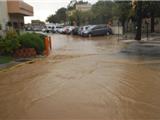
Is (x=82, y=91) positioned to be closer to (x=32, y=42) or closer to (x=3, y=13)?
(x=32, y=42)

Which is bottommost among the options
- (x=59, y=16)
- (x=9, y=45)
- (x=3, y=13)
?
(x=9, y=45)

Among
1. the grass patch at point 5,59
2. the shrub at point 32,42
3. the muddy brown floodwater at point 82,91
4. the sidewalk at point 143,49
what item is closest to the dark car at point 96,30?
the sidewalk at point 143,49

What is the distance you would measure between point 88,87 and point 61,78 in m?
2.15

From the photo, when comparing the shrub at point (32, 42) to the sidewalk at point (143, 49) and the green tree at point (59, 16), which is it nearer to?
the sidewalk at point (143, 49)

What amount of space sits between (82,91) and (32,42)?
11172mm

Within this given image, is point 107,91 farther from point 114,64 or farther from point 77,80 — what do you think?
point 114,64

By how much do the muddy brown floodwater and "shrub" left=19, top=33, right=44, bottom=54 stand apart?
4119mm

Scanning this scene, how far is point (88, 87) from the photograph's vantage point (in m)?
11.5

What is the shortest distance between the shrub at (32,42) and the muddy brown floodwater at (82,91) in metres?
4.12

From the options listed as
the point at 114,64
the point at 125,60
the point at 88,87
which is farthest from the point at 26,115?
the point at 125,60

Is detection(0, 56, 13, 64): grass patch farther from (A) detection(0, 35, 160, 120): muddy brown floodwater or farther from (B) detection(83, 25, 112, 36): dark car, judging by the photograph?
(B) detection(83, 25, 112, 36): dark car

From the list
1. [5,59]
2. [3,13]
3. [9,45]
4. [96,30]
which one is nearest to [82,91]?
[5,59]

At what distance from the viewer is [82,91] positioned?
10.9 meters

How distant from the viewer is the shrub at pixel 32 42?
21.3 metres
